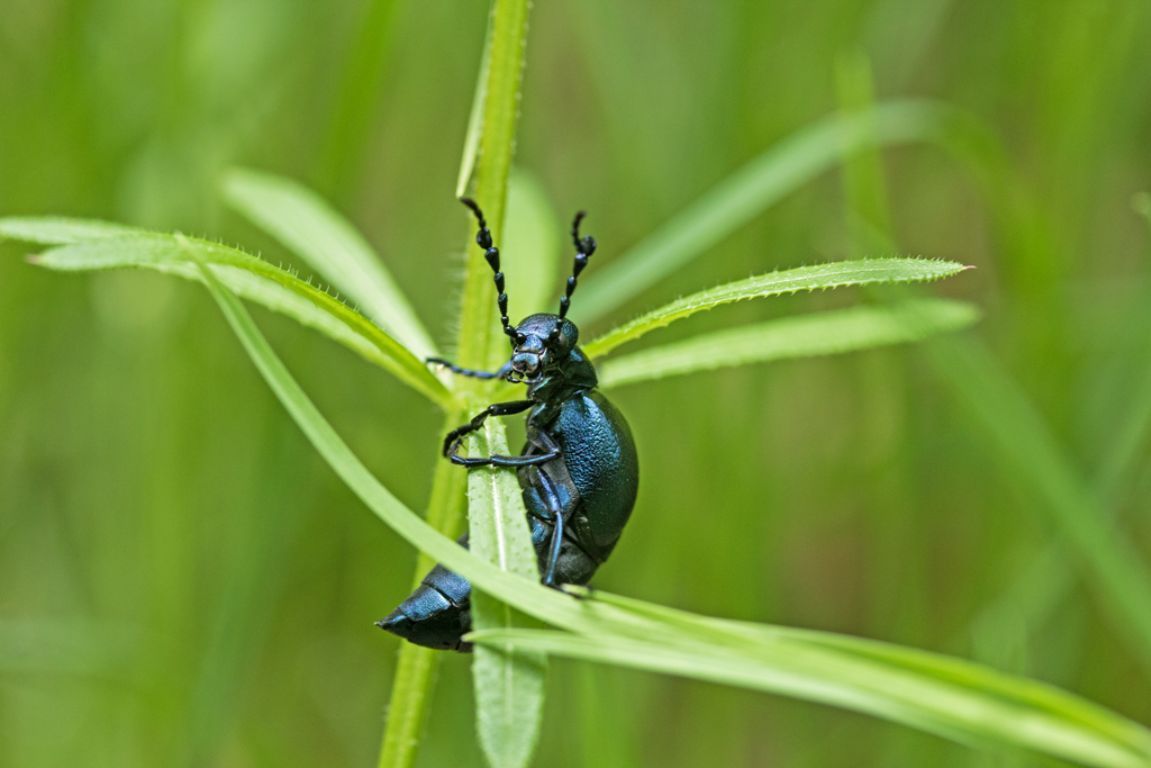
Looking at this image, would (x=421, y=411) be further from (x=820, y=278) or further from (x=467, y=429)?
(x=820, y=278)

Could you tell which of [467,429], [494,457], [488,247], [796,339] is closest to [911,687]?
[494,457]

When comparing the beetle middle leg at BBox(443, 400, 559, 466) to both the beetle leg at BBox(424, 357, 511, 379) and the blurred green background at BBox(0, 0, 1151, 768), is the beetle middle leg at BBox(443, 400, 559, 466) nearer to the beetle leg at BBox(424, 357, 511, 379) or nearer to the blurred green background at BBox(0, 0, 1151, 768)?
the beetle leg at BBox(424, 357, 511, 379)

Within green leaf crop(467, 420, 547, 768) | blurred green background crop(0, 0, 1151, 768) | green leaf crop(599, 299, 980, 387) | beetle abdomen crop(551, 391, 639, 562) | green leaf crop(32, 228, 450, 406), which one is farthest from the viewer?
blurred green background crop(0, 0, 1151, 768)

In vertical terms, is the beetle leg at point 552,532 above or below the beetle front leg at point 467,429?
below

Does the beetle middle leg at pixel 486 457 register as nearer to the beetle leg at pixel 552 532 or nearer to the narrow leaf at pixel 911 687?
the beetle leg at pixel 552 532

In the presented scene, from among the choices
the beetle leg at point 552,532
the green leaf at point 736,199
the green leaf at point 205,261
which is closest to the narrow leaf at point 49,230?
the green leaf at point 205,261

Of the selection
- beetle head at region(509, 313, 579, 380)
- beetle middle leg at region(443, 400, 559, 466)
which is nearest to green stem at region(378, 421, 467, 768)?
beetle middle leg at region(443, 400, 559, 466)
